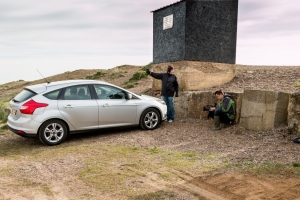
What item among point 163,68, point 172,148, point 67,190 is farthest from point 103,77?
point 67,190

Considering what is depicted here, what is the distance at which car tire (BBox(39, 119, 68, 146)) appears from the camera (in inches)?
303

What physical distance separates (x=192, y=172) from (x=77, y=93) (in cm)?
426

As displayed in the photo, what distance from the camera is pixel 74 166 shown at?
6008mm

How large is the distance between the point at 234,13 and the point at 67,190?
10.3 metres

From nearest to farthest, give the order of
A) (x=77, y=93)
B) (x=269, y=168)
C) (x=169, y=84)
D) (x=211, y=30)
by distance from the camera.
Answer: (x=269, y=168), (x=77, y=93), (x=169, y=84), (x=211, y=30)

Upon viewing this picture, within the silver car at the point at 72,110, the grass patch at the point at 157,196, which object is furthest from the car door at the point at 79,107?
the grass patch at the point at 157,196

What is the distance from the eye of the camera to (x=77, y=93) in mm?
8320

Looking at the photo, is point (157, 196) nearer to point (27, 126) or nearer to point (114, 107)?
point (27, 126)

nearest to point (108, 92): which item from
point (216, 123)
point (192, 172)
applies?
point (216, 123)

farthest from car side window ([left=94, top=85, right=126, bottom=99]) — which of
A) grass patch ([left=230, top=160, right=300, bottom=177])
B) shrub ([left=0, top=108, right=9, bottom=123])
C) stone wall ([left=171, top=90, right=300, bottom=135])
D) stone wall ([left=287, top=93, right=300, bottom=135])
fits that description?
shrub ([left=0, top=108, right=9, bottom=123])

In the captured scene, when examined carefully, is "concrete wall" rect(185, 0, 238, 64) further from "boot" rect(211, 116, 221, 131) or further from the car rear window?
the car rear window

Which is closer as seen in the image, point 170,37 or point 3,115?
point 170,37

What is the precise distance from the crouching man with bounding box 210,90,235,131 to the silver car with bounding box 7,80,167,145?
1834 mm

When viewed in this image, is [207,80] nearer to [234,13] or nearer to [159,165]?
[234,13]
